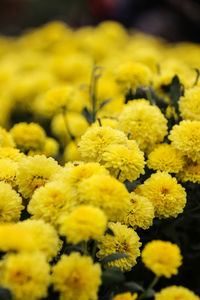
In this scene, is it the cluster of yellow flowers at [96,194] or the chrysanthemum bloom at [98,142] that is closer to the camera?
the cluster of yellow flowers at [96,194]

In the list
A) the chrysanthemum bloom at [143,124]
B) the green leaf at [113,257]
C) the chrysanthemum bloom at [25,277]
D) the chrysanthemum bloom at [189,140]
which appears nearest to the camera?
the chrysanthemum bloom at [25,277]

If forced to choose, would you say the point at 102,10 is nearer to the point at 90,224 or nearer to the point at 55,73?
the point at 55,73

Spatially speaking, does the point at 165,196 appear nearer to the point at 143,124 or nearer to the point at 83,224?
the point at 143,124

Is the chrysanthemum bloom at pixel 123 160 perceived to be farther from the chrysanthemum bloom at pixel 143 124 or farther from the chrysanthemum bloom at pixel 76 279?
the chrysanthemum bloom at pixel 76 279

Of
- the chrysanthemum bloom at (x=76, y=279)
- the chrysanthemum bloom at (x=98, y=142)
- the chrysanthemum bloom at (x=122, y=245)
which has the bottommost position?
the chrysanthemum bloom at (x=122, y=245)

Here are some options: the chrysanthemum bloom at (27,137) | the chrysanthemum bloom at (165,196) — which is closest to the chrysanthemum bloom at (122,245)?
the chrysanthemum bloom at (165,196)

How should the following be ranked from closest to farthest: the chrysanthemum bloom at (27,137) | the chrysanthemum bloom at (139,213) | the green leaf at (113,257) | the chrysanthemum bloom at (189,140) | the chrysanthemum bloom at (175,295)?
the chrysanthemum bloom at (175,295) → the green leaf at (113,257) → the chrysanthemum bloom at (139,213) → the chrysanthemum bloom at (189,140) → the chrysanthemum bloom at (27,137)
